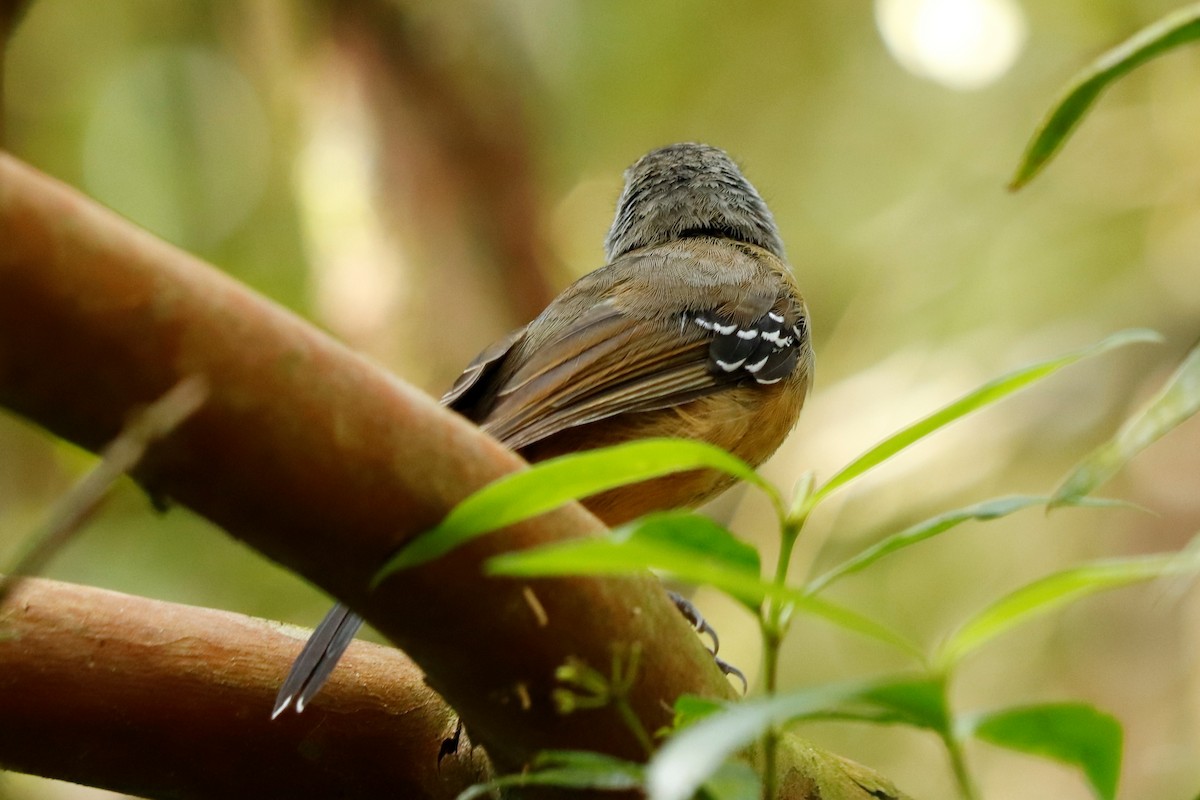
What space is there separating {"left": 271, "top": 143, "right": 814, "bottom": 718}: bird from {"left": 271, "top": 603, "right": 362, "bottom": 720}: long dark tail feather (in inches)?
38.0

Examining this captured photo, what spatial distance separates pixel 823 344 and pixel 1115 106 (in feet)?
6.22

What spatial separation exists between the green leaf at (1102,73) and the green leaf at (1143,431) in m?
0.30

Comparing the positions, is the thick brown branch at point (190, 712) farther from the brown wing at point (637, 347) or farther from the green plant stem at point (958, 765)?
the green plant stem at point (958, 765)

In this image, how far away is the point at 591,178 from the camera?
8516 mm

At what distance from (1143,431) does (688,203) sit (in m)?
3.47

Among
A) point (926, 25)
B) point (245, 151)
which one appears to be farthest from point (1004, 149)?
point (245, 151)

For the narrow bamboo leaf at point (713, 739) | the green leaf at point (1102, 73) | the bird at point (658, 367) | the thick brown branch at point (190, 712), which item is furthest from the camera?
the bird at point (658, 367)

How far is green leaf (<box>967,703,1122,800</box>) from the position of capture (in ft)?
3.48

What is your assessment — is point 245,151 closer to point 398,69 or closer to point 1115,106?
point 398,69

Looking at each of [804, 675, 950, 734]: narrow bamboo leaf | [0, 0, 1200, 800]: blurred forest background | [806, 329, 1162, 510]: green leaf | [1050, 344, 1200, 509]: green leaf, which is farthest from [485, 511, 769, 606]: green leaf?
[0, 0, 1200, 800]: blurred forest background

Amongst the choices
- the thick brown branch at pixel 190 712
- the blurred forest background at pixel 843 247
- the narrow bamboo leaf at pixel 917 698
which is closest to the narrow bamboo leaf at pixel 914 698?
the narrow bamboo leaf at pixel 917 698

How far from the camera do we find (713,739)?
2.81 ft

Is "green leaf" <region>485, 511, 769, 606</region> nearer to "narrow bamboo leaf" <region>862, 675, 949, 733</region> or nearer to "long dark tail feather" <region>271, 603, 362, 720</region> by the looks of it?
"narrow bamboo leaf" <region>862, 675, 949, 733</region>

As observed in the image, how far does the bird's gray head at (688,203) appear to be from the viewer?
179 inches
